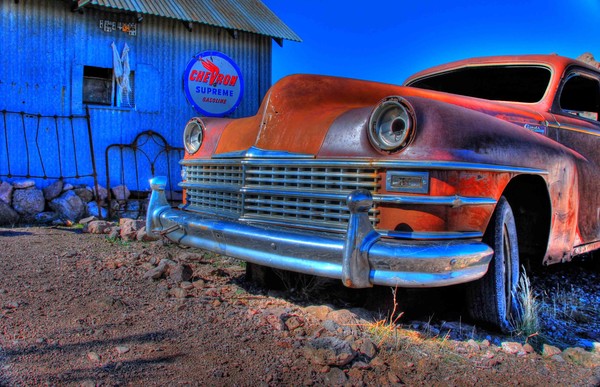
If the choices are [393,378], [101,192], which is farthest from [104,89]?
[393,378]

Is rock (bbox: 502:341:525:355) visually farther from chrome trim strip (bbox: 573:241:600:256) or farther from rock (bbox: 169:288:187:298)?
rock (bbox: 169:288:187:298)

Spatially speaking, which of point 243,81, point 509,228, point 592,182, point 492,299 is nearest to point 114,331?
point 492,299

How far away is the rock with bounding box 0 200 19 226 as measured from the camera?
7246 millimetres

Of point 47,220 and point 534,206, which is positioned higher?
point 534,206

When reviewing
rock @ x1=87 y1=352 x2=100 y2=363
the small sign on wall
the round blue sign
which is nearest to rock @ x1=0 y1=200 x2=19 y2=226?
the small sign on wall

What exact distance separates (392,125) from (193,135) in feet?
6.19

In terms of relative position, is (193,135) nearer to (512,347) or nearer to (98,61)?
(512,347)

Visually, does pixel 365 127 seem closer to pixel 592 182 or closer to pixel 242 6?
pixel 592 182

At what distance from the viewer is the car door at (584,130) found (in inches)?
140

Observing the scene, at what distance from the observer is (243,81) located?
9.66 meters

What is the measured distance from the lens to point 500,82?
4.34m

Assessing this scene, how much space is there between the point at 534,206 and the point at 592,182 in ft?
2.36

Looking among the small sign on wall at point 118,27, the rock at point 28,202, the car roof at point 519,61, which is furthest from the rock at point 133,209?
the car roof at point 519,61

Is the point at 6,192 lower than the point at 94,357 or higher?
higher
